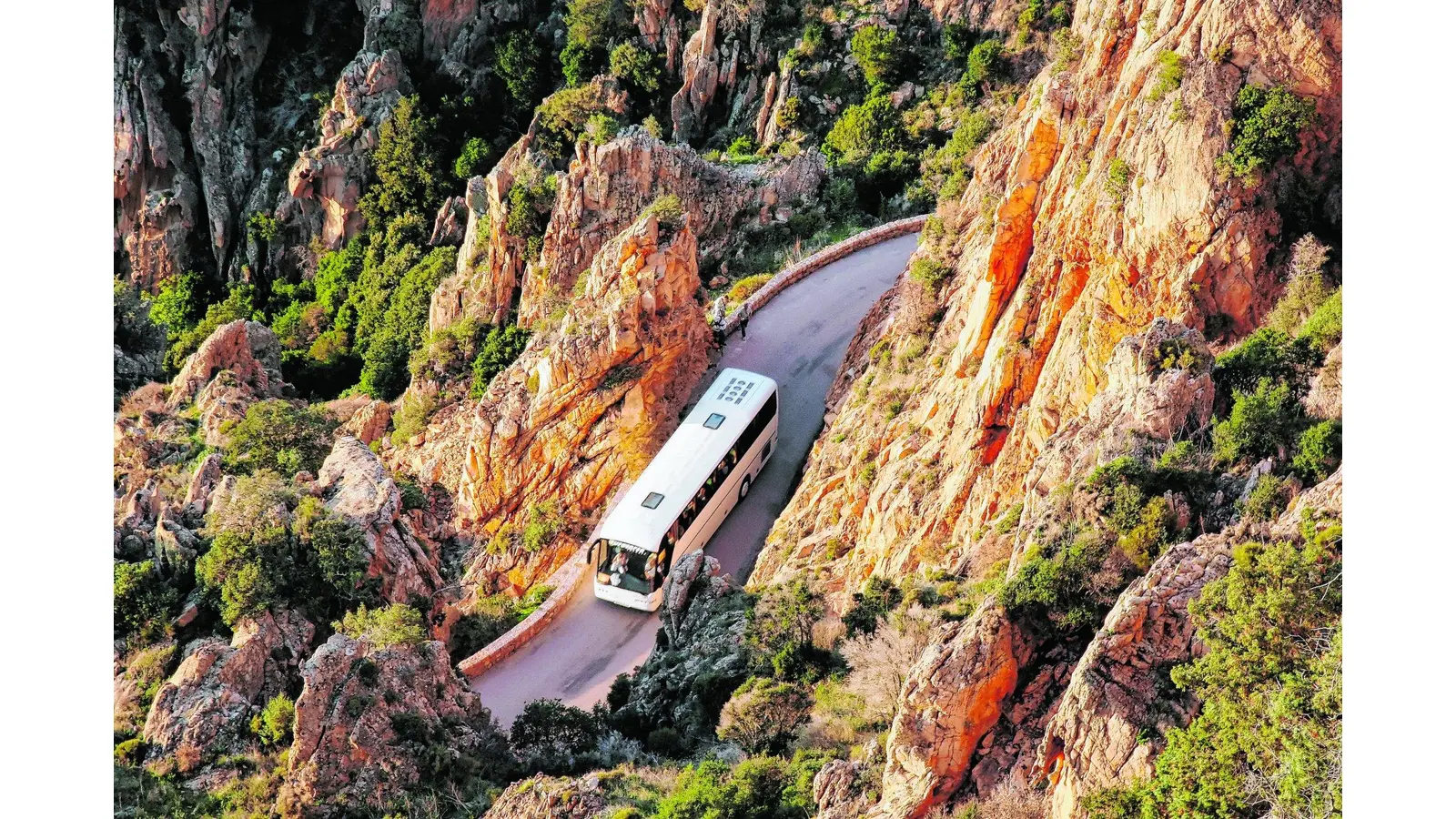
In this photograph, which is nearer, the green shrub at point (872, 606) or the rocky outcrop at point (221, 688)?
the rocky outcrop at point (221, 688)

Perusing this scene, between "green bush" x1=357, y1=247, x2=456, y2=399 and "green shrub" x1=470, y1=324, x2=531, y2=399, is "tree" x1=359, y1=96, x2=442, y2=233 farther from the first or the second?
"green shrub" x1=470, y1=324, x2=531, y2=399

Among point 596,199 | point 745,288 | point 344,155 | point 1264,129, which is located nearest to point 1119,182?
point 1264,129

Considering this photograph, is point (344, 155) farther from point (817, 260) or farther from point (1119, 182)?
point (1119, 182)

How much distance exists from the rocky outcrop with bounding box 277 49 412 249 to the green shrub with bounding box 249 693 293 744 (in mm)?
43576

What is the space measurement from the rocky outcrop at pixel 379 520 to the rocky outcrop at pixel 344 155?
3302 centimetres

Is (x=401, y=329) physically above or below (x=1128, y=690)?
below

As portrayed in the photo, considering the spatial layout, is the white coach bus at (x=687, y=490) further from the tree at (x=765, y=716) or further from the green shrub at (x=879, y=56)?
the green shrub at (x=879, y=56)

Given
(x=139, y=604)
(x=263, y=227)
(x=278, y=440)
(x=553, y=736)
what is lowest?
(x=263, y=227)

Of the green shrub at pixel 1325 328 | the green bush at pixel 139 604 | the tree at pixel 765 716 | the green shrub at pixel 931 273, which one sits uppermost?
the green shrub at pixel 1325 328

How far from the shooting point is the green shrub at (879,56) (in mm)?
65250

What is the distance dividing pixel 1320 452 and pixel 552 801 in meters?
14.5

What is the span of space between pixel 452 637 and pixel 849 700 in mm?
12721

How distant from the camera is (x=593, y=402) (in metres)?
45.2

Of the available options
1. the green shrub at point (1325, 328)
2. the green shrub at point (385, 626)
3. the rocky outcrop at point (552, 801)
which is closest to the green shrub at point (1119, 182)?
the green shrub at point (1325, 328)
